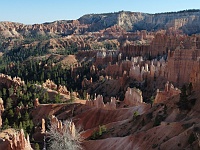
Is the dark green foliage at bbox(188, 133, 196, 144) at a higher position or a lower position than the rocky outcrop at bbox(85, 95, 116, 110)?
higher

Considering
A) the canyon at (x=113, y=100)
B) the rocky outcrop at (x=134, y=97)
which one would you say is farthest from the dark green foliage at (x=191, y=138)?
the rocky outcrop at (x=134, y=97)

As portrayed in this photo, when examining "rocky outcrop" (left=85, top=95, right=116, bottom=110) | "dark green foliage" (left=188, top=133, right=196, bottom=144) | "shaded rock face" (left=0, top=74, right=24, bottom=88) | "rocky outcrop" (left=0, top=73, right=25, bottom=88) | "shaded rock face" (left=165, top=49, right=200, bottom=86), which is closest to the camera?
"dark green foliage" (left=188, top=133, right=196, bottom=144)

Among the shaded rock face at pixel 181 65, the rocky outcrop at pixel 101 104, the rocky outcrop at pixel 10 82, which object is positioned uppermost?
the shaded rock face at pixel 181 65

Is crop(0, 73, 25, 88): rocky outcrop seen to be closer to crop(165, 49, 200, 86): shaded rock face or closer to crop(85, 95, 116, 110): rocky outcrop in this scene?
crop(85, 95, 116, 110): rocky outcrop

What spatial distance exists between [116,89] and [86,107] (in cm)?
2368

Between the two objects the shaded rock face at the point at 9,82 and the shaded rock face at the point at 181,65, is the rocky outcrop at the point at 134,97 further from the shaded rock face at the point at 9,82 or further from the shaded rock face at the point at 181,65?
the shaded rock face at the point at 9,82

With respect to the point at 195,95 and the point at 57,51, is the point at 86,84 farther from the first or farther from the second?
the point at 57,51

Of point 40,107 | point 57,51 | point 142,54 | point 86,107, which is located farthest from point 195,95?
point 57,51

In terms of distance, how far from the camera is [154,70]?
7750 cm

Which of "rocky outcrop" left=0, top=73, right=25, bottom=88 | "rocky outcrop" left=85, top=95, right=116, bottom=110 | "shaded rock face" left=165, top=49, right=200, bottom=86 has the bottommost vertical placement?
"rocky outcrop" left=0, top=73, right=25, bottom=88

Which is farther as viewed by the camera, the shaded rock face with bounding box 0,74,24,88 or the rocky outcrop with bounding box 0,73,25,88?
the shaded rock face with bounding box 0,74,24,88

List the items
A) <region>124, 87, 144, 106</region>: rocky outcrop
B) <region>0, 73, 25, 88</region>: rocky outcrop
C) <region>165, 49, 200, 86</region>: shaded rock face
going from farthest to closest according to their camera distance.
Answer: <region>0, 73, 25, 88</region>: rocky outcrop < <region>165, 49, 200, 86</region>: shaded rock face < <region>124, 87, 144, 106</region>: rocky outcrop

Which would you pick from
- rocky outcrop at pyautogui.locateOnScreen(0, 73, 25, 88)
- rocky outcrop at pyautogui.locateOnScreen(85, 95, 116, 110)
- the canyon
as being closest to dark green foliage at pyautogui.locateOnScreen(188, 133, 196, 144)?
the canyon

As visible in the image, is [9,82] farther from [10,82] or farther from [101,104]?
[101,104]
